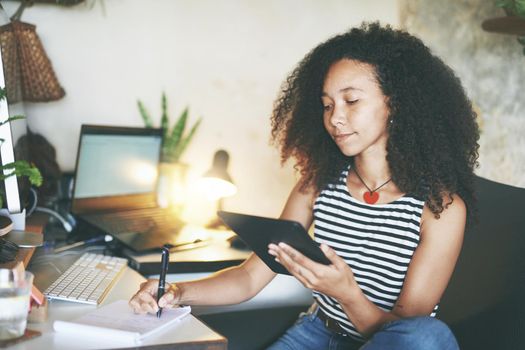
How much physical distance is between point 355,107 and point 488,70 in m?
1.07

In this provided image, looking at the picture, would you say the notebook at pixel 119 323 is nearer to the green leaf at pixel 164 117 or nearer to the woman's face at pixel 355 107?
the woman's face at pixel 355 107

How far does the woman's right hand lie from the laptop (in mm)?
487

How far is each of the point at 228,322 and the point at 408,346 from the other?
24.9 inches

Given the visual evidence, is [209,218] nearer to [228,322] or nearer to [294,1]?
Answer: [228,322]

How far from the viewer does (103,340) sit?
1.11 metres

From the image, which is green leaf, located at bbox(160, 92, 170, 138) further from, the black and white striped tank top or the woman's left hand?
the woman's left hand

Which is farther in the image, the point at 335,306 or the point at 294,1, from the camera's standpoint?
the point at 294,1

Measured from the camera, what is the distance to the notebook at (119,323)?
112cm

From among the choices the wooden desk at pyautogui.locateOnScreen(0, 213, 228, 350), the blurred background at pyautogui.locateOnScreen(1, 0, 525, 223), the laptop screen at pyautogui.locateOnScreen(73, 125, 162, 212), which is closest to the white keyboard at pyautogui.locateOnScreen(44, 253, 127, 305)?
the wooden desk at pyautogui.locateOnScreen(0, 213, 228, 350)

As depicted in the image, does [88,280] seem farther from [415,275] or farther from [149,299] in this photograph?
[415,275]

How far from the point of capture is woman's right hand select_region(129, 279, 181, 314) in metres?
1.27

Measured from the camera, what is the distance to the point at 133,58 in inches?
88.4

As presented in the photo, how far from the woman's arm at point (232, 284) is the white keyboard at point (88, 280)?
0.13 metres

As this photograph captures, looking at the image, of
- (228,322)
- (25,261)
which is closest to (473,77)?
(228,322)
